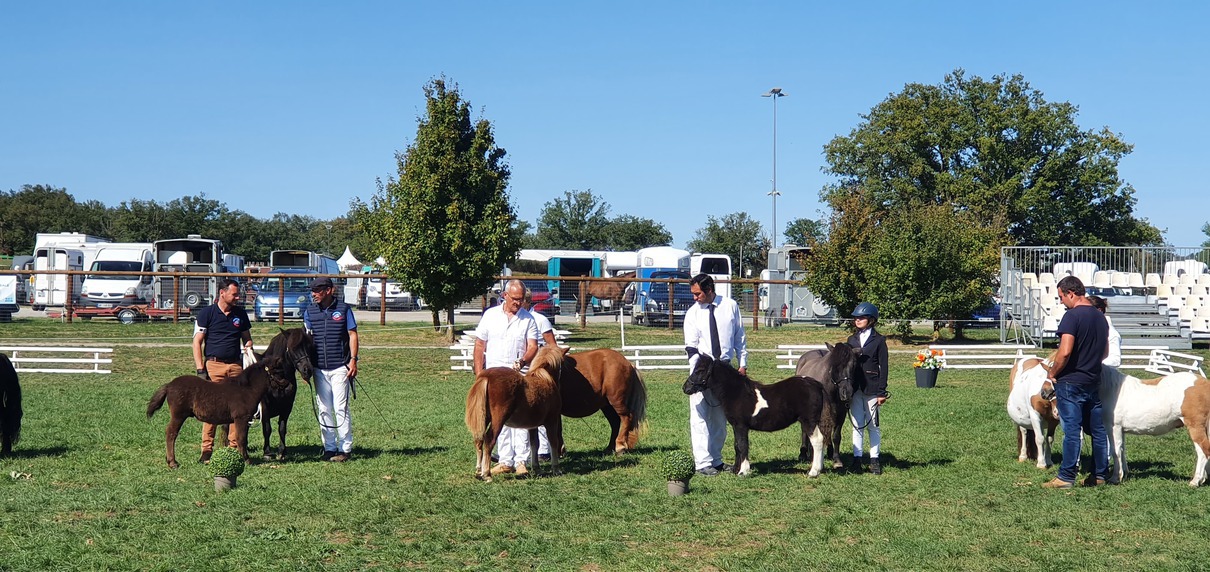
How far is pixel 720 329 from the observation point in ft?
30.8

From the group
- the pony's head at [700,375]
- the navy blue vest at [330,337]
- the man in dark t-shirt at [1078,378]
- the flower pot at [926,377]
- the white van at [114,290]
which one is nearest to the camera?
the man in dark t-shirt at [1078,378]

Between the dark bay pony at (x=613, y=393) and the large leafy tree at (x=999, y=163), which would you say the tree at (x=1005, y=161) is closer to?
the large leafy tree at (x=999, y=163)

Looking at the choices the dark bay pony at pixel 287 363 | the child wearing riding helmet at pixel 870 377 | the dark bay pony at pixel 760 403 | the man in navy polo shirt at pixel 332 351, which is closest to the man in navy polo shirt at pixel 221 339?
the dark bay pony at pixel 287 363

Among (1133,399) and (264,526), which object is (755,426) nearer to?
(1133,399)

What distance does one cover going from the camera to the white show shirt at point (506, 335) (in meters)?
9.51

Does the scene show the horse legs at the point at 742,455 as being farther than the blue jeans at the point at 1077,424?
Yes

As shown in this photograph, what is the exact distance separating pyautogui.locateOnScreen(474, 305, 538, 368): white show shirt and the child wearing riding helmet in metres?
2.97

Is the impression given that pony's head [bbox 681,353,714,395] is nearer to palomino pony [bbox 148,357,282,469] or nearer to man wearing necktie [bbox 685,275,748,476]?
man wearing necktie [bbox 685,275,748,476]

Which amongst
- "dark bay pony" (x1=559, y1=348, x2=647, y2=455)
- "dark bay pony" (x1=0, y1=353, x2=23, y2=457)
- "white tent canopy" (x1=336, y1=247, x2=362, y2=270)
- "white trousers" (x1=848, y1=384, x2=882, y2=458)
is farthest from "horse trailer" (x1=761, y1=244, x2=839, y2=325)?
"dark bay pony" (x1=0, y1=353, x2=23, y2=457)

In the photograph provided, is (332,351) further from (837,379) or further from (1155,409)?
(1155,409)

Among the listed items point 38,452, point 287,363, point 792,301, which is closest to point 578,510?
point 287,363

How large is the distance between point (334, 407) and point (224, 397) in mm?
1000

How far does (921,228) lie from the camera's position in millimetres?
26891

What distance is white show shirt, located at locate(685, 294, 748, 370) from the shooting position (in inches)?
368
